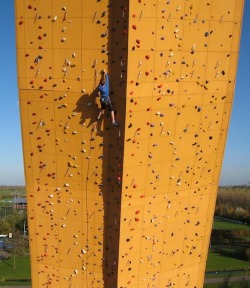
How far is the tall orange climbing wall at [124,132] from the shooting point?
4141 mm

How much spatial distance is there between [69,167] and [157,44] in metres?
2.10

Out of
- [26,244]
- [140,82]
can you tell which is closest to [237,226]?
[26,244]

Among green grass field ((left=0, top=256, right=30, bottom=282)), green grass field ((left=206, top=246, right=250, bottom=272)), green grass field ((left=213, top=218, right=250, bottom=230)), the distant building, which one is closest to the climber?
green grass field ((left=0, top=256, right=30, bottom=282))

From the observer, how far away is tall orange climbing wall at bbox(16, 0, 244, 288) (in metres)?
4.14

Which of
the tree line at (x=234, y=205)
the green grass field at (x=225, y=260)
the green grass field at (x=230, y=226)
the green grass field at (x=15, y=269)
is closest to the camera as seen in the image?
the green grass field at (x=15, y=269)

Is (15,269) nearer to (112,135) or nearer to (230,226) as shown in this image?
(112,135)

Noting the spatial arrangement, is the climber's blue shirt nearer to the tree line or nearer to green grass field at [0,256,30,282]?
green grass field at [0,256,30,282]

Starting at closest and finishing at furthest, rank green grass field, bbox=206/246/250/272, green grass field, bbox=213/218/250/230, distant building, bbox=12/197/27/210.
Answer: green grass field, bbox=206/246/250/272
green grass field, bbox=213/218/250/230
distant building, bbox=12/197/27/210

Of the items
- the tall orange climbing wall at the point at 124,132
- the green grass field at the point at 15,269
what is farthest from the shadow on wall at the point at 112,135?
the green grass field at the point at 15,269

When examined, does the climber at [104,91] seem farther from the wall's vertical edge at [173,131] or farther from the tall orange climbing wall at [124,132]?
the wall's vertical edge at [173,131]

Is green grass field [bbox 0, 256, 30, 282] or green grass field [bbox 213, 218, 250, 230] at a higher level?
green grass field [bbox 0, 256, 30, 282]

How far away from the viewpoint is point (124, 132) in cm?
435

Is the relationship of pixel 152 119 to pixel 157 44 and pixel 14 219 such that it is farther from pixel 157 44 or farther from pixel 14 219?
pixel 14 219

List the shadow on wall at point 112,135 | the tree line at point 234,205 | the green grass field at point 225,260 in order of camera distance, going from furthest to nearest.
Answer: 1. the tree line at point 234,205
2. the green grass field at point 225,260
3. the shadow on wall at point 112,135
